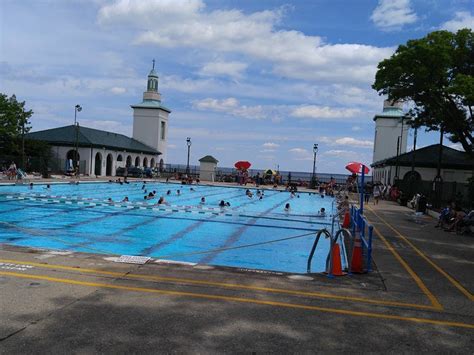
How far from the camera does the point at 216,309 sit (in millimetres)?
5887

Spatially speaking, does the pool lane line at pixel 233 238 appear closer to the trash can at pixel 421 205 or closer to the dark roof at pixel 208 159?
the trash can at pixel 421 205

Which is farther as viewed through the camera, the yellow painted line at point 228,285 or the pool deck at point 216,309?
the yellow painted line at point 228,285

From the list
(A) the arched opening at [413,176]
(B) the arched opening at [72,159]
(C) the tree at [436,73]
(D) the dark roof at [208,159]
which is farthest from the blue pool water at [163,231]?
(D) the dark roof at [208,159]

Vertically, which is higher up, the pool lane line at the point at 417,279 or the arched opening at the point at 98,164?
the arched opening at the point at 98,164

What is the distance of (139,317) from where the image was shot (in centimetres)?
546

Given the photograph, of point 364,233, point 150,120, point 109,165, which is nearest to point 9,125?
point 109,165

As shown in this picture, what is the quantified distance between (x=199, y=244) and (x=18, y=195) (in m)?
15.2

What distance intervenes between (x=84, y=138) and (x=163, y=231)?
1459 inches

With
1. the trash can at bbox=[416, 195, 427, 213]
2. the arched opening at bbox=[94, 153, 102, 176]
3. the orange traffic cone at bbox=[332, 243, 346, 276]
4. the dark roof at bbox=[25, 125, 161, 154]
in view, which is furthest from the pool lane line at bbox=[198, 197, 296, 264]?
the arched opening at bbox=[94, 153, 102, 176]

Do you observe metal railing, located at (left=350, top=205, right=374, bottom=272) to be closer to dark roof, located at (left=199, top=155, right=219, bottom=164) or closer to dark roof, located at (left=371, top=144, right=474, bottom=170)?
dark roof, located at (left=371, top=144, right=474, bottom=170)

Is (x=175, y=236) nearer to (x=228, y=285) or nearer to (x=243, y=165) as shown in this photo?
(x=228, y=285)

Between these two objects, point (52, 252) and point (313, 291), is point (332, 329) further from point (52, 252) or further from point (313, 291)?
point (52, 252)

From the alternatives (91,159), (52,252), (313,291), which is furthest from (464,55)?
(91,159)

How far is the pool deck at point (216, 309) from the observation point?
479 cm
